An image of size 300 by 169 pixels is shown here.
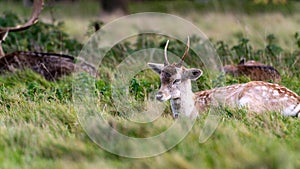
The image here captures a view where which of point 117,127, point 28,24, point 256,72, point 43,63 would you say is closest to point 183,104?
point 117,127

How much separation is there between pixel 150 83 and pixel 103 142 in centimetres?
273

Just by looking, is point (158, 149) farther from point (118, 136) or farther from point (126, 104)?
point (126, 104)

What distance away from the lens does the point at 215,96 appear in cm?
696

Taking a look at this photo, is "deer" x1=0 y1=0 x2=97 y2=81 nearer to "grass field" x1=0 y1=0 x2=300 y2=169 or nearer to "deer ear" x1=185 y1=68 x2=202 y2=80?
"grass field" x1=0 y1=0 x2=300 y2=169

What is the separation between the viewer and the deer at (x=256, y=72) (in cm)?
839

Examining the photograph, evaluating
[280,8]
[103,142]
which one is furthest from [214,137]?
[280,8]

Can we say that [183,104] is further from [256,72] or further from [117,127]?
[256,72]

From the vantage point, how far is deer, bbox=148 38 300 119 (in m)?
6.55

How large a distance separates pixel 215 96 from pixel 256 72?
65.6 inches


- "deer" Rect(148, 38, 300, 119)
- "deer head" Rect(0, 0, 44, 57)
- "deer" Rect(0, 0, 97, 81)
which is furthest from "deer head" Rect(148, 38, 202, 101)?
"deer head" Rect(0, 0, 44, 57)

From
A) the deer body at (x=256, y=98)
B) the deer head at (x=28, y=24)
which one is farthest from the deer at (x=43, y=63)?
the deer body at (x=256, y=98)

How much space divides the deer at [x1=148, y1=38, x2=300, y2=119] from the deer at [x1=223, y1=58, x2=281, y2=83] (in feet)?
4.82

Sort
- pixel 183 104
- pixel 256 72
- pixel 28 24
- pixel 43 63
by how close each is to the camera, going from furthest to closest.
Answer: pixel 28 24
pixel 43 63
pixel 256 72
pixel 183 104

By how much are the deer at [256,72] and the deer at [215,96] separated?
4.82ft
